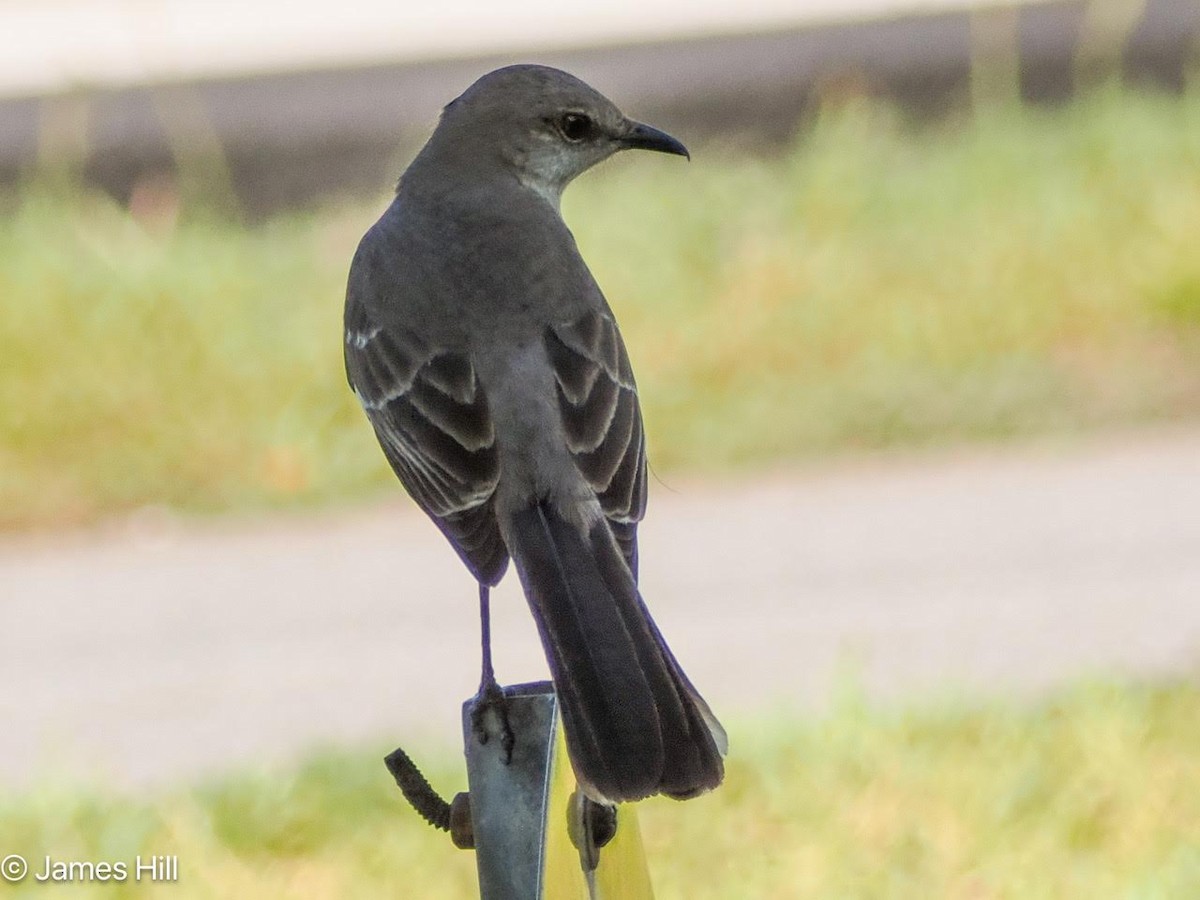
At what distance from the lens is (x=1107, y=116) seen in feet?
33.8

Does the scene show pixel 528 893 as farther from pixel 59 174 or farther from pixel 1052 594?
pixel 59 174

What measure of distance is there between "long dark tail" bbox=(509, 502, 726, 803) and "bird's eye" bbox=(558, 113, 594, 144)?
3.91 feet

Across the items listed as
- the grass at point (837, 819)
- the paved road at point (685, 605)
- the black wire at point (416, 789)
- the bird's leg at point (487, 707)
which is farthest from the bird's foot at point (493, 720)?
the paved road at point (685, 605)

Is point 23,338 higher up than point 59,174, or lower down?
lower down

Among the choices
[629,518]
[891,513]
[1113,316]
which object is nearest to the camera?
[629,518]

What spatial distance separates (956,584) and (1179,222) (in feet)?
8.93

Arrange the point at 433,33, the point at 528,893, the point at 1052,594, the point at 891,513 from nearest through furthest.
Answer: the point at 528,893, the point at 1052,594, the point at 891,513, the point at 433,33

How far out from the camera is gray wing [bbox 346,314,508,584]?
360cm

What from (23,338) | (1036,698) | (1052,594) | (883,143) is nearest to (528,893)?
(1036,698)

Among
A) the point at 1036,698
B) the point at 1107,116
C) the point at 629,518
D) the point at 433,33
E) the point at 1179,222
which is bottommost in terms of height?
the point at 1036,698

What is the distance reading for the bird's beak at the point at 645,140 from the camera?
4.34m

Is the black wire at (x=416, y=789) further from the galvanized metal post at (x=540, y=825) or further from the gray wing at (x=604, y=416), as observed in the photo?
the gray wing at (x=604, y=416)

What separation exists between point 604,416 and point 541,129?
0.85 m

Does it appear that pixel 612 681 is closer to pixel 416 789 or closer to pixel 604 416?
pixel 416 789
